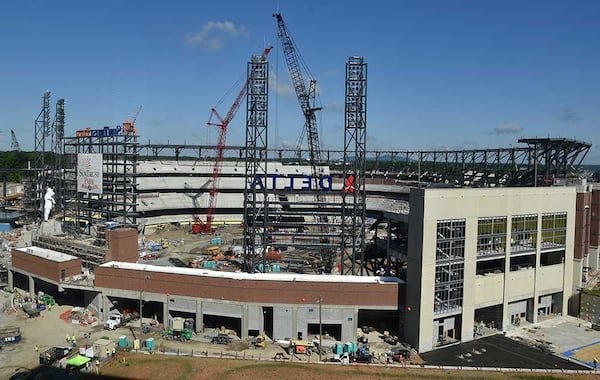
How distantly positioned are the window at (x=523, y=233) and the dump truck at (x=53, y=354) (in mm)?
43912

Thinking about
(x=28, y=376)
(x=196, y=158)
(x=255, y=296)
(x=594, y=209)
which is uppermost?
(x=196, y=158)

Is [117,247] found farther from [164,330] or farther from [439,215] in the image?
[439,215]

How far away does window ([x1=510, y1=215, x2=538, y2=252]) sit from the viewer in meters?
45.9

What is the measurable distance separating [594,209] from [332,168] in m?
75.8

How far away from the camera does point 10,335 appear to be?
1623 inches

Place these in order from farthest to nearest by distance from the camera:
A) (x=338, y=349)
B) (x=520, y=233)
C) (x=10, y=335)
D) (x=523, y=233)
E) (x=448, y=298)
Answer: (x=523, y=233)
(x=520, y=233)
(x=448, y=298)
(x=10, y=335)
(x=338, y=349)

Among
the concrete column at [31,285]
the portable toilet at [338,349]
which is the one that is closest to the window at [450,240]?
the portable toilet at [338,349]

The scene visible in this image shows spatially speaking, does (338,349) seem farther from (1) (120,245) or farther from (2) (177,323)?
(1) (120,245)

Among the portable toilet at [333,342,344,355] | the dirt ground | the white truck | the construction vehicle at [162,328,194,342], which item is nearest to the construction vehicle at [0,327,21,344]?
the white truck

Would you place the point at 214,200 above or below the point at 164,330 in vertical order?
above

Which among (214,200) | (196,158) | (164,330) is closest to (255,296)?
(164,330)

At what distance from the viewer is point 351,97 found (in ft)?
167

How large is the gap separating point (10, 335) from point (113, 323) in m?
8.94

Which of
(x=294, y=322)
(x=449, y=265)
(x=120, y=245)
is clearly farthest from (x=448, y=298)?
(x=120, y=245)
